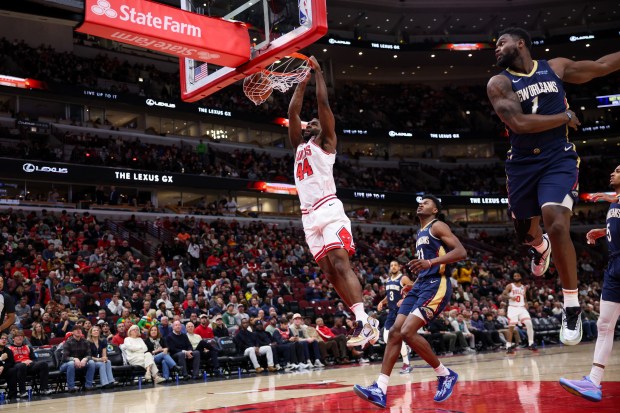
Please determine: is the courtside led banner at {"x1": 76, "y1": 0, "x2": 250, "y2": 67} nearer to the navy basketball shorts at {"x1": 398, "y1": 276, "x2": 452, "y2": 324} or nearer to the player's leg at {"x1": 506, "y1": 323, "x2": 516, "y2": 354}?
the navy basketball shorts at {"x1": 398, "y1": 276, "x2": 452, "y2": 324}

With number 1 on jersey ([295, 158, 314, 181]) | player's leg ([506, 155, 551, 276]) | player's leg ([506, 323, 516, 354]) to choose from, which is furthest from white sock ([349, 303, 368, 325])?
player's leg ([506, 323, 516, 354])

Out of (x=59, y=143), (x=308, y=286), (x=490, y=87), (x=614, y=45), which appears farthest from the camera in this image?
(x=614, y=45)

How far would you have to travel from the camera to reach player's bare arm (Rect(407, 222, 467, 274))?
6137 mm

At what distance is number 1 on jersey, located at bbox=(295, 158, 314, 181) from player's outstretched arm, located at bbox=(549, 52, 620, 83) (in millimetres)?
2427

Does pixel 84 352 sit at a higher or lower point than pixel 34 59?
lower

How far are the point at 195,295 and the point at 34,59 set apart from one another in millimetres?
16891

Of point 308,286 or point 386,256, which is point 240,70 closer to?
point 308,286

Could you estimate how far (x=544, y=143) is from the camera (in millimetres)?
4699

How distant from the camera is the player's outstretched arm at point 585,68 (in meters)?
4.74

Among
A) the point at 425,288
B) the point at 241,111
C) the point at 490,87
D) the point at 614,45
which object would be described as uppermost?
the point at 614,45

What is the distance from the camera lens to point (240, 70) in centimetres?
852

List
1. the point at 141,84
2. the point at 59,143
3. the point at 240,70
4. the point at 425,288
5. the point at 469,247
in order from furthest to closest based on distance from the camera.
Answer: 1. the point at 469,247
2. the point at 141,84
3. the point at 59,143
4. the point at 240,70
5. the point at 425,288

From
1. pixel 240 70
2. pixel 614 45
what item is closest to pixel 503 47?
pixel 240 70

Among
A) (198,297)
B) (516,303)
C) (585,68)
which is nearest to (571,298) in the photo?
(585,68)
